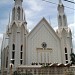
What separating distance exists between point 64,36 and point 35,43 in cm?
734

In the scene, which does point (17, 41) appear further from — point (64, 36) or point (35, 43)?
point (64, 36)

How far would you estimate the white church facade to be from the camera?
33.5m

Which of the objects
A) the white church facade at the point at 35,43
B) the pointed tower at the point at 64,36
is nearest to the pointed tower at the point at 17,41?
the white church facade at the point at 35,43

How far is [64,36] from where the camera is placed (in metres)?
37.6

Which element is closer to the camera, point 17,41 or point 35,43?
point 17,41

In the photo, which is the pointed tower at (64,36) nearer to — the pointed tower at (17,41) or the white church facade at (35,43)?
the white church facade at (35,43)

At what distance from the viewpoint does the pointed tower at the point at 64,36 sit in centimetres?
3603

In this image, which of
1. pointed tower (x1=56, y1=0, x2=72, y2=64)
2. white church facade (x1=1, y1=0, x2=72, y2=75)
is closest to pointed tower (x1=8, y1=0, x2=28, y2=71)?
white church facade (x1=1, y1=0, x2=72, y2=75)

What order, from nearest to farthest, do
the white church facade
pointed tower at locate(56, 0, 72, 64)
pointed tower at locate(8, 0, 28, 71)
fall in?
pointed tower at locate(8, 0, 28, 71)
the white church facade
pointed tower at locate(56, 0, 72, 64)

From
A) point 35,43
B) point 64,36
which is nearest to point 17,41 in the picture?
point 35,43

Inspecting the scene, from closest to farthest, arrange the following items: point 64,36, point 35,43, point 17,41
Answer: point 17,41 < point 35,43 < point 64,36

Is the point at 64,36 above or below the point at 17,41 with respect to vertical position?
above

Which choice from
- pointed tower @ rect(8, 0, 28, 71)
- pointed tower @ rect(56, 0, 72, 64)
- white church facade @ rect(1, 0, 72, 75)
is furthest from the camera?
pointed tower @ rect(56, 0, 72, 64)

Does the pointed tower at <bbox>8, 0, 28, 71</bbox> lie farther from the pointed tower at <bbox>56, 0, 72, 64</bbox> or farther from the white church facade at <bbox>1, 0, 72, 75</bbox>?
the pointed tower at <bbox>56, 0, 72, 64</bbox>
